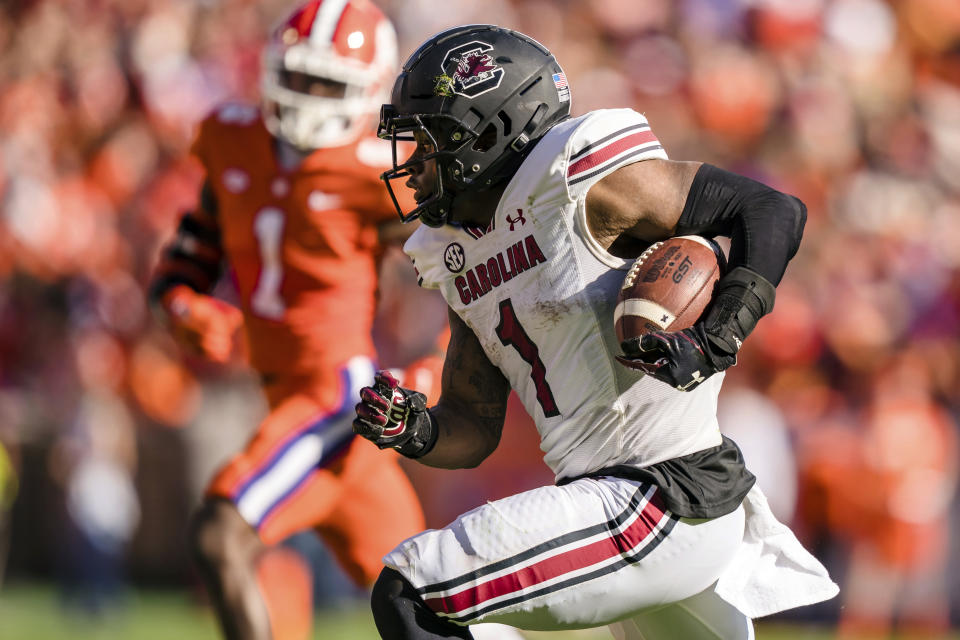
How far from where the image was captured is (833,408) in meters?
7.24

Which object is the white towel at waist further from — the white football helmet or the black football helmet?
the white football helmet

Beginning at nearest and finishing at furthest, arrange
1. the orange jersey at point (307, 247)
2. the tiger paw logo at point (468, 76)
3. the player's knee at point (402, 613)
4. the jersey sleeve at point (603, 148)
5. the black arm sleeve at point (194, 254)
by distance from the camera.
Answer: the player's knee at point (402, 613) < the jersey sleeve at point (603, 148) < the tiger paw logo at point (468, 76) < the orange jersey at point (307, 247) < the black arm sleeve at point (194, 254)

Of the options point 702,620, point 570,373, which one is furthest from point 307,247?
point 702,620

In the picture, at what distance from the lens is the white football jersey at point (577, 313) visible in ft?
8.76

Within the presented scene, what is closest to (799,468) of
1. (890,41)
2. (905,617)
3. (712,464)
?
(905,617)

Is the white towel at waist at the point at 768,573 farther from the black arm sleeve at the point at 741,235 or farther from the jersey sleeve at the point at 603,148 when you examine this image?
the jersey sleeve at the point at 603,148

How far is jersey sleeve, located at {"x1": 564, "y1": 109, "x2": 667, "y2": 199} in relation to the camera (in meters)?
2.63

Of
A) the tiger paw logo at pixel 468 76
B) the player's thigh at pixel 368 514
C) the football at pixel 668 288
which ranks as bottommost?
the player's thigh at pixel 368 514

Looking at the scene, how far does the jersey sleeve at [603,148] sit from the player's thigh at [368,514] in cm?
180

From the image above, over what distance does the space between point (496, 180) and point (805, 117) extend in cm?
594

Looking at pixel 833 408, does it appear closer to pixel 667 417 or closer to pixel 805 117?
pixel 805 117

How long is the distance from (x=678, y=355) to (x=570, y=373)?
0.44 m

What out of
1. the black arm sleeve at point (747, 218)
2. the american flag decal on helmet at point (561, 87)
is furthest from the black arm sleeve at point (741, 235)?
the american flag decal on helmet at point (561, 87)

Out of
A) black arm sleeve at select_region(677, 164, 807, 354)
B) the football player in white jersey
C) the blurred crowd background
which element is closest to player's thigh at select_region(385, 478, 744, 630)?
the football player in white jersey
